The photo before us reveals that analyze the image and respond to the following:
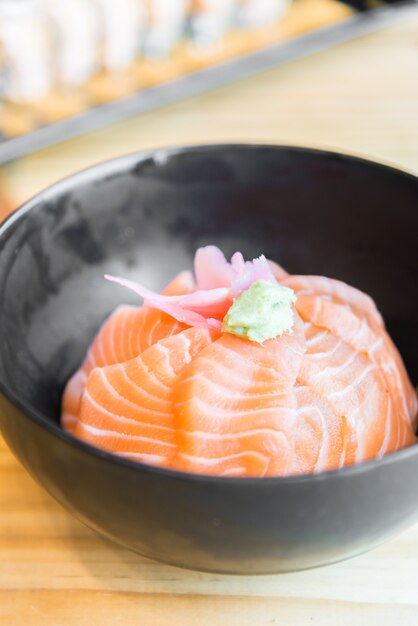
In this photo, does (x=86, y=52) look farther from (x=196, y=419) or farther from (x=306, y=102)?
(x=196, y=419)

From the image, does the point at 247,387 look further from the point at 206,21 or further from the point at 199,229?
the point at 206,21

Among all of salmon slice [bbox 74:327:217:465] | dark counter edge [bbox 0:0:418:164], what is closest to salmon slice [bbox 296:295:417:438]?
salmon slice [bbox 74:327:217:465]

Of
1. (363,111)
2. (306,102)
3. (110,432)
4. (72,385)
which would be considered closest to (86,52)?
(306,102)

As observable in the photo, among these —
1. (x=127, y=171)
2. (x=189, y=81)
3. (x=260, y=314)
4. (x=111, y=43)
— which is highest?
(x=111, y=43)

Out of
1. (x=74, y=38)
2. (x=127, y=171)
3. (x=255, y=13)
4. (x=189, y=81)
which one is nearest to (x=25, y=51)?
(x=74, y=38)

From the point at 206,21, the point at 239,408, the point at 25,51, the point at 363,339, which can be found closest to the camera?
the point at 239,408

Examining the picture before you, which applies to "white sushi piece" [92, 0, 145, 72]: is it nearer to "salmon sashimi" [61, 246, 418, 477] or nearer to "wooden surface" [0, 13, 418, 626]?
"salmon sashimi" [61, 246, 418, 477]
